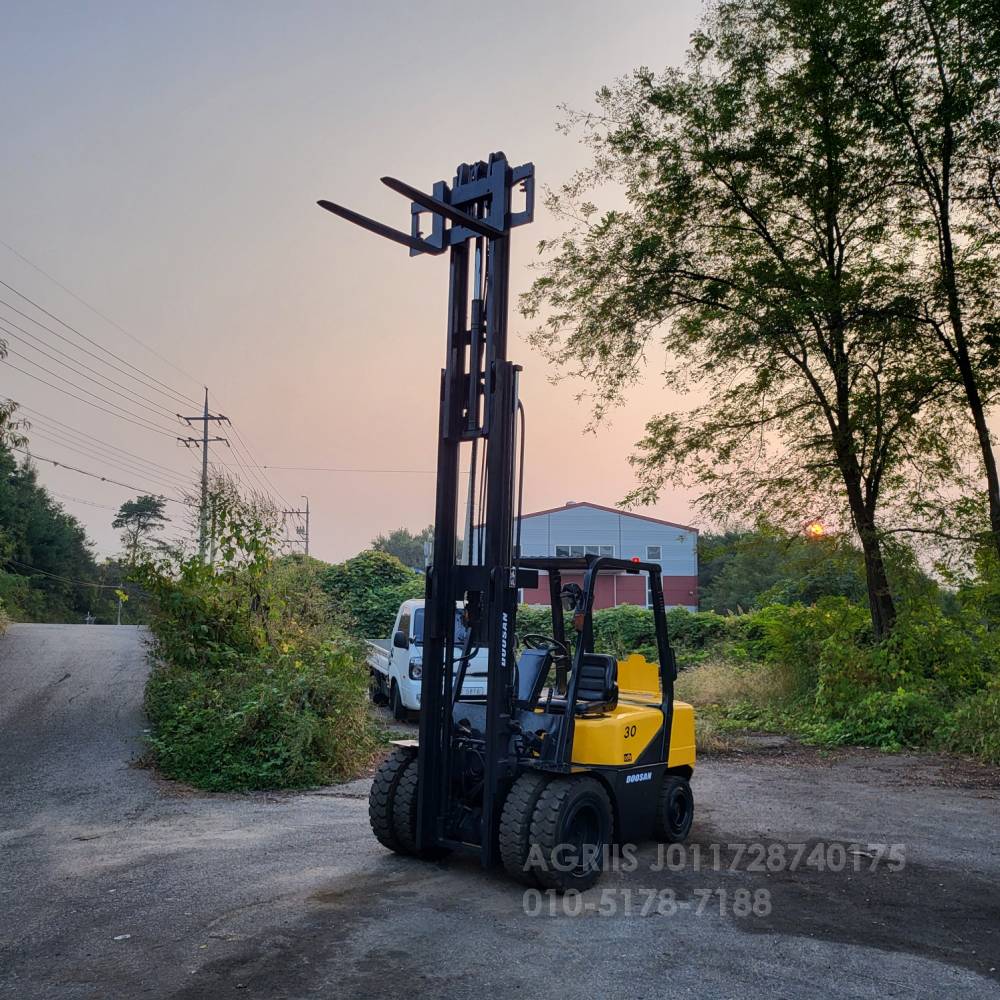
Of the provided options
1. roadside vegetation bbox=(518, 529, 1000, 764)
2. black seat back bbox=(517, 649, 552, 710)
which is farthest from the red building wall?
black seat back bbox=(517, 649, 552, 710)

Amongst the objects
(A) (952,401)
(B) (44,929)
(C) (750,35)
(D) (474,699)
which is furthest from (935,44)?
(B) (44,929)

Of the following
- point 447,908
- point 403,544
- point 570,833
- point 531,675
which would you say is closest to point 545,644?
point 531,675

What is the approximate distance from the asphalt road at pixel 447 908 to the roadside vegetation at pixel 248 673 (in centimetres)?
61

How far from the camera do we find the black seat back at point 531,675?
661cm

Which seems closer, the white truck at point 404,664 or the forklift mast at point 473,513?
the forklift mast at point 473,513

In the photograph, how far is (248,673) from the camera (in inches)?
465

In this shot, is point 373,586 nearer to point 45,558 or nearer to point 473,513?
point 473,513

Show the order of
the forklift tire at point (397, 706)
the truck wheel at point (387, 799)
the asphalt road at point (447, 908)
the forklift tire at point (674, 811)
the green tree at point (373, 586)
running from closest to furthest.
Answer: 1. the asphalt road at point (447, 908)
2. the truck wheel at point (387, 799)
3. the forklift tire at point (674, 811)
4. the forklift tire at point (397, 706)
5. the green tree at point (373, 586)

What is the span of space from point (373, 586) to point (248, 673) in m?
17.0

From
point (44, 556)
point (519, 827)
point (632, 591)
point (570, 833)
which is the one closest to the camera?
point (519, 827)

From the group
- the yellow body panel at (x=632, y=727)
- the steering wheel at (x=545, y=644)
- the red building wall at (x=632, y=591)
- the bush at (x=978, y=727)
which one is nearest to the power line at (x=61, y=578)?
the red building wall at (x=632, y=591)

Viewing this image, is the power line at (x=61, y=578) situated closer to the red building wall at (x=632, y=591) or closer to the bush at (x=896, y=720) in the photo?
the red building wall at (x=632, y=591)

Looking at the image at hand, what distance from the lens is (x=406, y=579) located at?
95.9 ft

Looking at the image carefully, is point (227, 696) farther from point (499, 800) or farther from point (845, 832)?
point (845, 832)
